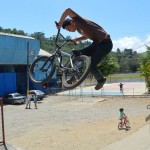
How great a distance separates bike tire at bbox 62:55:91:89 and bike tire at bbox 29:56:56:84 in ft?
1.67

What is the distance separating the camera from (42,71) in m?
8.78

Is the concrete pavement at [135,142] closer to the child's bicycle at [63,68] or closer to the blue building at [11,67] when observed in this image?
the child's bicycle at [63,68]

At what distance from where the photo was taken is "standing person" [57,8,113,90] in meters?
7.29

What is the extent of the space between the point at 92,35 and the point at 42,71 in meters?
1.80

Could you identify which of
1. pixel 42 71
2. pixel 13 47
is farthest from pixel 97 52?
pixel 13 47

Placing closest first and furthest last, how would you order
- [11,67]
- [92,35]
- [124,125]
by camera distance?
[92,35], [124,125], [11,67]

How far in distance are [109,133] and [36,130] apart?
5.72 meters

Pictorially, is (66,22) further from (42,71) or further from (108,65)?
(108,65)

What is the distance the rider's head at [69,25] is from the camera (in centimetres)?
756

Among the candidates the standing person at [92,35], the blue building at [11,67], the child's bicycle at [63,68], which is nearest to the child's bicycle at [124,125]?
the blue building at [11,67]

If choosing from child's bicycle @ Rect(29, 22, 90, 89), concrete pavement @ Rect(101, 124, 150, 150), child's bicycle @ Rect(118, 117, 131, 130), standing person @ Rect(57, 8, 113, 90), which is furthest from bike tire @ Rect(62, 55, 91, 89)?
child's bicycle @ Rect(118, 117, 131, 130)

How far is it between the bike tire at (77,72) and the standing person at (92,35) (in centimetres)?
26

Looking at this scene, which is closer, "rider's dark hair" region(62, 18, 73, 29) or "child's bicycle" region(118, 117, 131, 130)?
"rider's dark hair" region(62, 18, 73, 29)

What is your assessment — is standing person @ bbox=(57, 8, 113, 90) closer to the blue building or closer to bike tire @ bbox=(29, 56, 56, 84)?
bike tire @ bbox=(29, 56, 56, 84)
